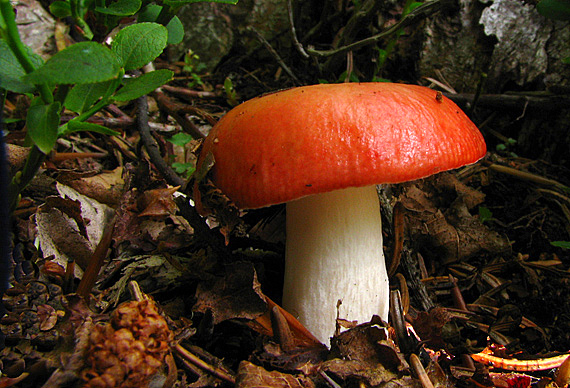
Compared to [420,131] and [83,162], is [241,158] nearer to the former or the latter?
[420,131]

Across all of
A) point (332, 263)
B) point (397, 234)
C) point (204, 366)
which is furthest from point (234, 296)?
point (397, 234)

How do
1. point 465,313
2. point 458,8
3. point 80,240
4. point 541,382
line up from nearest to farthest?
point 541,382 < point 80,240 < point 465,313 < point 458,8

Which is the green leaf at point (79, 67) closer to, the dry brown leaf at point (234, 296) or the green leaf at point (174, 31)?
the green leaf at point (174, 31)

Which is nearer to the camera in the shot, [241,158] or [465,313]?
[241,158]

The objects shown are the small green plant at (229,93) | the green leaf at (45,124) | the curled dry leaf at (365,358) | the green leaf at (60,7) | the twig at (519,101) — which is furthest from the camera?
the small green plant at (229,93)

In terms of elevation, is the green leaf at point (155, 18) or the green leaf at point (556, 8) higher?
the green leaf at point (556, 8)

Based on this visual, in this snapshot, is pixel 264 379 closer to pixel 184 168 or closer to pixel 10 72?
pixel 10 72

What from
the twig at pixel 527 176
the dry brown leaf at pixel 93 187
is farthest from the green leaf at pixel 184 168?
the twig at pixel 527 176

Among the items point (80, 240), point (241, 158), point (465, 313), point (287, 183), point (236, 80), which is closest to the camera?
point (287, 183)

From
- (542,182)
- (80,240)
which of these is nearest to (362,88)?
(80,240)
